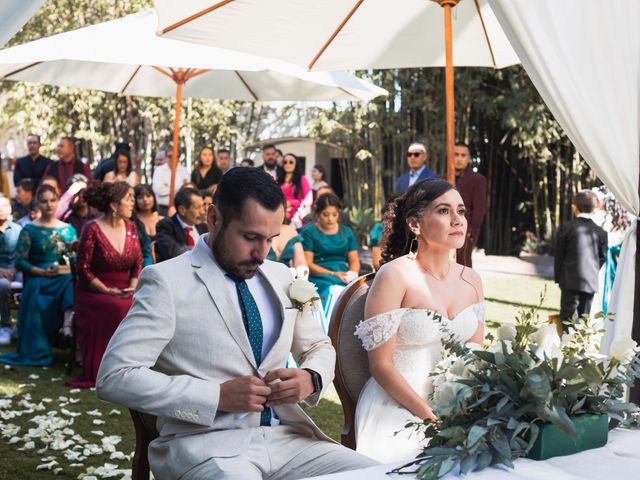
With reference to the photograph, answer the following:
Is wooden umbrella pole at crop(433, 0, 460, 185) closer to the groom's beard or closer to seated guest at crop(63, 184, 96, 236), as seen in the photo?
the groom's beard

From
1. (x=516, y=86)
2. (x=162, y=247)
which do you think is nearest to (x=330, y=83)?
(x=162, y=247)

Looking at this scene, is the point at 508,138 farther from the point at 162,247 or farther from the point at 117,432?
the point at 117,432

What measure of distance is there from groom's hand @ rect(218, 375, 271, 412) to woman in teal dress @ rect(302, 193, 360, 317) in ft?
16.0

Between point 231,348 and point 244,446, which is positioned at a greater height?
point 231,348

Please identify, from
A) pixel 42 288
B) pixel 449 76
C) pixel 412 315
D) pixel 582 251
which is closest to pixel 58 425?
pixel 42 288

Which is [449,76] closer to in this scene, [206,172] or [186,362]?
[186,362]

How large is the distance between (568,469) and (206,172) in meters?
10.0

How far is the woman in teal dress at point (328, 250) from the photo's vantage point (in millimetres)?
7379

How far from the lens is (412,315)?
3383 mm

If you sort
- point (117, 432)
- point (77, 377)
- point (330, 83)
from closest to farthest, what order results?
point (117, 432) < point (77, 377) < point (330, 83)

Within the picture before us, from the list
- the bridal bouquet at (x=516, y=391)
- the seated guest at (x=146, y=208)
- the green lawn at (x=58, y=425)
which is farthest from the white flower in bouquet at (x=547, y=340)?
the seated guest at (x=146, y=208)

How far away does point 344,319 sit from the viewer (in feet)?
11.0

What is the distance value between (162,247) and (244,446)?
4951 millimetres

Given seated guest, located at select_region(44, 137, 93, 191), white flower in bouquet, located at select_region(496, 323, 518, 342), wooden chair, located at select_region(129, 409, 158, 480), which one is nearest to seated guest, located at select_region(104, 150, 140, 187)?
seated guest, located at select_region(44, 137, 93, 191)
